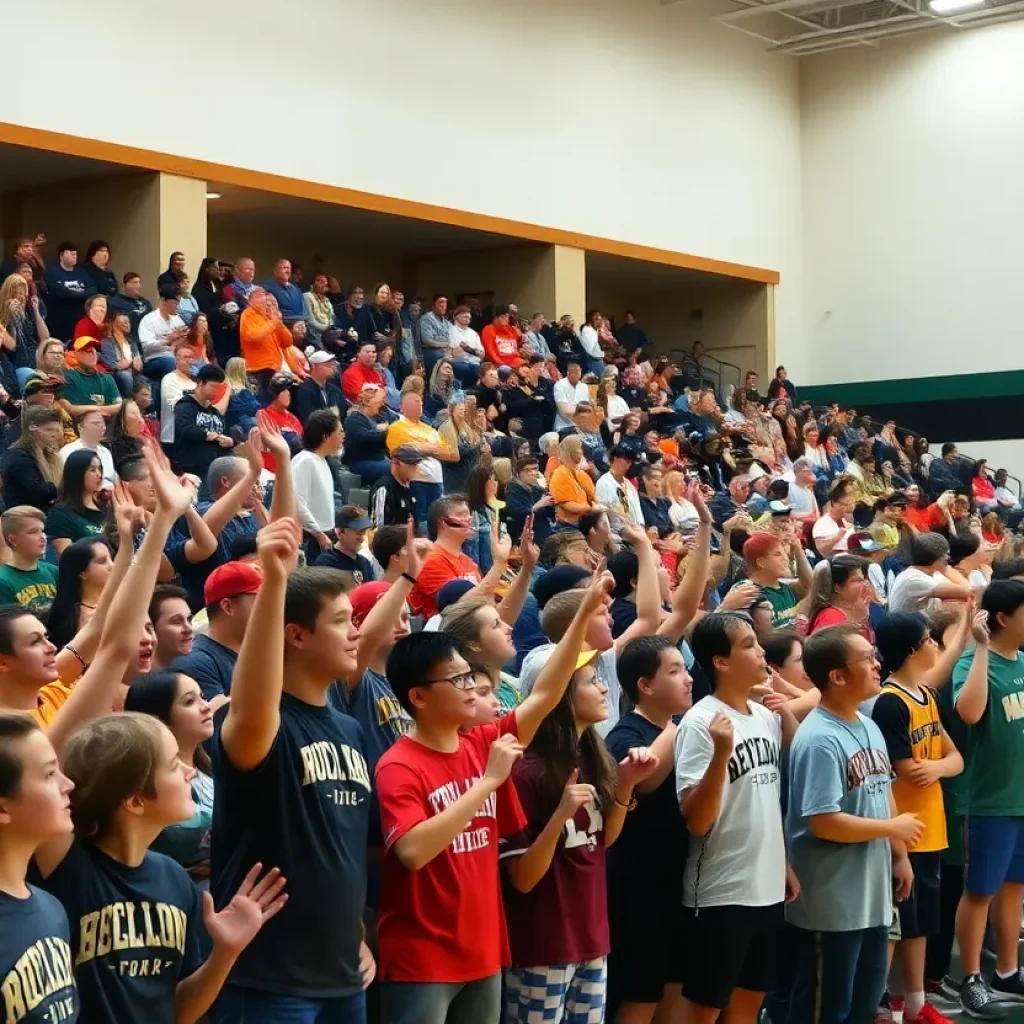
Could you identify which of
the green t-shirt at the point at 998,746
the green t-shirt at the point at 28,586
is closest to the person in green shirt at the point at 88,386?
the green t-shirt at the point at 28,586

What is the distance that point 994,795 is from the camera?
234 inches

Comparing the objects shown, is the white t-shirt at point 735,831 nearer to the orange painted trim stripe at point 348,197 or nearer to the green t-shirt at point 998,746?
the green t-shirt at point 998,746

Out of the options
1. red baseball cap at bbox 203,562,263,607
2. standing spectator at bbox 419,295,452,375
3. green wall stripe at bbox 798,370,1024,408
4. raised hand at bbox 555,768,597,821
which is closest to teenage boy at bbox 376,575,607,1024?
raised hand at bbox 555,768,597,821

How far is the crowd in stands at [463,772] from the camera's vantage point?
295 centimetres

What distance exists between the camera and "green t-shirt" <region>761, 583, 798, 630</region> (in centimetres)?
712

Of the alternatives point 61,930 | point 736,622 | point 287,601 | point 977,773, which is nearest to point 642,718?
point 736,622

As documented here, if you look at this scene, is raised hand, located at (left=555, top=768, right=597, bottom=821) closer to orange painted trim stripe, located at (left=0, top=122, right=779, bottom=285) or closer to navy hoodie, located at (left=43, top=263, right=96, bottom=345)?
navy hoodie, located at (left=43, top=263, right=96, bottom=345)

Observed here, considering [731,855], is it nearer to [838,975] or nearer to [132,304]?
[838,975]

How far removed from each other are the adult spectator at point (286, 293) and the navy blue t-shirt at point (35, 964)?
39.5 feet

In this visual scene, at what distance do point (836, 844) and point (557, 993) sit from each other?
1265 mm

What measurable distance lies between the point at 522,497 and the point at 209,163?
5695 millimetres

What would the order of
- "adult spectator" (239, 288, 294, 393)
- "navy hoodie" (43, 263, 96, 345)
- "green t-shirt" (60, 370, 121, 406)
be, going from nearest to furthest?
"green t-shirt" (60, 370, 121, 406) → "navy hoodie" (43, 263, 96, 345) → "adult spectator" (239, 288, 294, 393)

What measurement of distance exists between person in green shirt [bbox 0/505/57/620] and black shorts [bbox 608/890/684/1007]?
246 centimetres

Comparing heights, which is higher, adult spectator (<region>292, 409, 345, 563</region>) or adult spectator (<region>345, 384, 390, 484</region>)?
adult spectator (<region>345, 384, 390, 484</region>)
